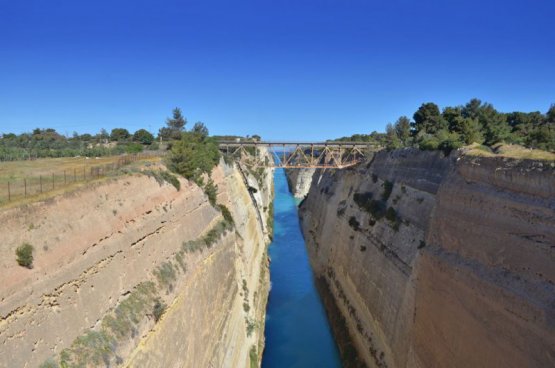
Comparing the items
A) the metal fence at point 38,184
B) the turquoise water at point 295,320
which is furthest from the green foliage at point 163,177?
the turquoise water at point 295,320

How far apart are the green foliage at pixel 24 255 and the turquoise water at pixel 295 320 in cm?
1344

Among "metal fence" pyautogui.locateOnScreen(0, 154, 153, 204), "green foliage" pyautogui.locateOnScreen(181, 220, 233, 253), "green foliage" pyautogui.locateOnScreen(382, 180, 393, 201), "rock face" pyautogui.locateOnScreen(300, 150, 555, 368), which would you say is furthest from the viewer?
"green foliage" pyautogui.locateOnScreen(382, 180, 393, 201)

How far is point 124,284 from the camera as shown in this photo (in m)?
11.2

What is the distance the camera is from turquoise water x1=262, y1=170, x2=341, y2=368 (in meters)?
20.1

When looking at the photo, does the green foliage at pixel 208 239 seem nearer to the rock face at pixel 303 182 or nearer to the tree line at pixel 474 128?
the tree line at pixel 474 128

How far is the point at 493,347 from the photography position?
1105cm

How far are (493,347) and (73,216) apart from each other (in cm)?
1136

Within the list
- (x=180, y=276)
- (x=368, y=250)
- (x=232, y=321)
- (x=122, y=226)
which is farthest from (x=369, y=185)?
(x=122, y=226)

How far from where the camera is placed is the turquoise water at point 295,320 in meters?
20.1

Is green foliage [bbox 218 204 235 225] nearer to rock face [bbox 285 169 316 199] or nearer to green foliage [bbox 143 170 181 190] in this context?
green foliage [bbox 143 170 181 190]

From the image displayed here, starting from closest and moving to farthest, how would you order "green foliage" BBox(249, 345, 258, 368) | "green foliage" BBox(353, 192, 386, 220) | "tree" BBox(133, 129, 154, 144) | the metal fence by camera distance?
1. the metal fence
2. "green foliage" BBox(249, 345, 258, 368)
3. "green foliage" BBox(353, 192, 386, 220)
4. "tree" BBox(133, 129, 154, 144)

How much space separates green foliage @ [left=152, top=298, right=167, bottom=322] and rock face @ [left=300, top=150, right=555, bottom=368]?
344 inches

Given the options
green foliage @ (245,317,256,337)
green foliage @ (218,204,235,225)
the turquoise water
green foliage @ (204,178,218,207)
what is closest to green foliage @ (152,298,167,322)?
green foliage @ (245,317,256,337)

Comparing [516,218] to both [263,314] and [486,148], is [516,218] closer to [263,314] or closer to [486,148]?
[486,148]
